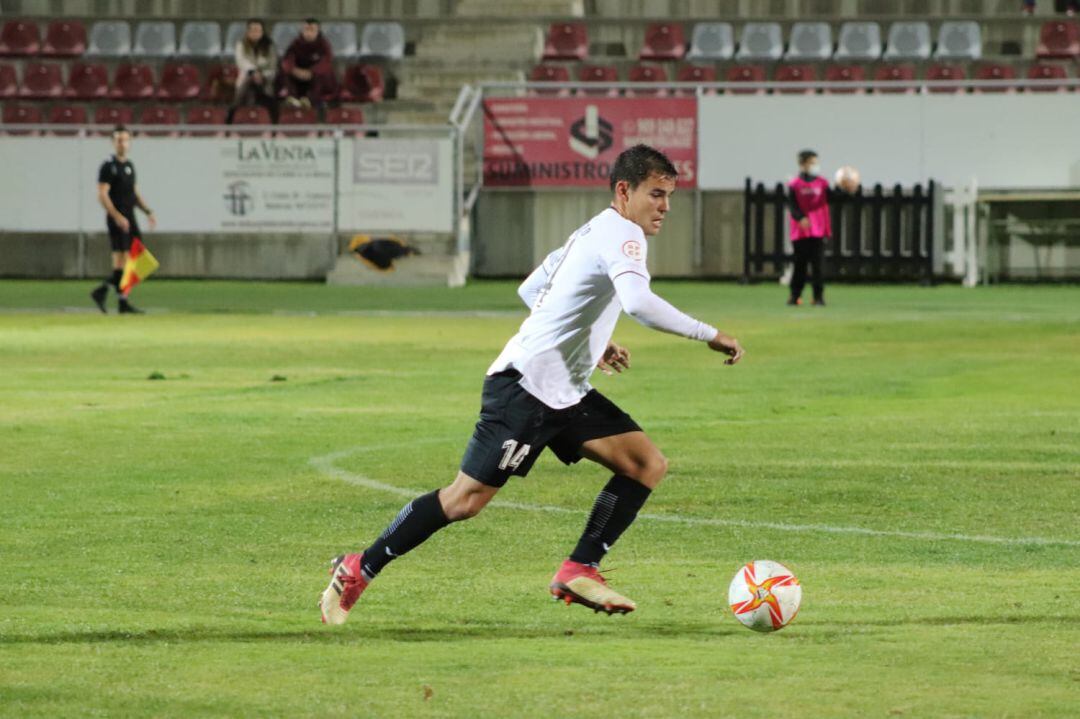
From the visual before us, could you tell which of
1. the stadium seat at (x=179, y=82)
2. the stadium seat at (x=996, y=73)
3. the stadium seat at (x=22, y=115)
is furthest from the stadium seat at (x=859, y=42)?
the stadium seat at (x=22, y=115)

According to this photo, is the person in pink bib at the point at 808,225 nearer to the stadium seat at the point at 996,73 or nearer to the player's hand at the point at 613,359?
the stadium seat at the point at 996,73

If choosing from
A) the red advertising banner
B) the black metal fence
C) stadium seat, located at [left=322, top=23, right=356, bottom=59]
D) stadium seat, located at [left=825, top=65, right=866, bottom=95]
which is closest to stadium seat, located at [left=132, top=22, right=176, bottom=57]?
stadium seat, located at [left=322, top=23, right=356, bottom=59]

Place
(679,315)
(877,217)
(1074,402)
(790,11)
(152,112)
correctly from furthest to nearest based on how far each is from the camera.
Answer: (790,11)
(152,112)
(877,217)
(1074,402)
(679,315)

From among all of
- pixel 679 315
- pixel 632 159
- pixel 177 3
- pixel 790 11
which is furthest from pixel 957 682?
pixel 177 3

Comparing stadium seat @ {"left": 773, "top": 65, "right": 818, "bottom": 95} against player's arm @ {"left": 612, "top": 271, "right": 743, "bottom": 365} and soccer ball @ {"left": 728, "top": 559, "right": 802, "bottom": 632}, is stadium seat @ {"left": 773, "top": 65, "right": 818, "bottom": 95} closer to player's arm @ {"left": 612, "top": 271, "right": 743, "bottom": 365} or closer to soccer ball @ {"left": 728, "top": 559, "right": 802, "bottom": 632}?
player's arm @ {"left": 612, "top": 271, "right": 743, "bottom": 365}

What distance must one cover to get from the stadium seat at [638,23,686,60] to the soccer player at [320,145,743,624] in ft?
95.9

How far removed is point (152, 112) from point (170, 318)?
36.3ft

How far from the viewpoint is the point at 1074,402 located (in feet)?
49.7

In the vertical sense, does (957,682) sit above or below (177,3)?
below

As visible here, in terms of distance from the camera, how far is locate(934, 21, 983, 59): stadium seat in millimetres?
35156

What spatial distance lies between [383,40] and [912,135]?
10688 millimetres

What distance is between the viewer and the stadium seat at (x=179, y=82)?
36.2m

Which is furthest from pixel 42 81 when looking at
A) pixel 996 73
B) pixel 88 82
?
pixel 996 73

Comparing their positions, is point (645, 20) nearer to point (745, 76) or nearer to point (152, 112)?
point (745, 76)
